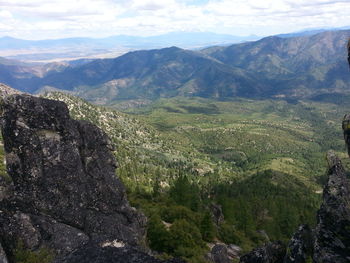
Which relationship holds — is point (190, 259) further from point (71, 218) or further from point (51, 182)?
point (51, 182)

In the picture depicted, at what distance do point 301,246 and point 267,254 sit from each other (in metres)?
5.57

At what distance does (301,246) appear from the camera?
91.4ft

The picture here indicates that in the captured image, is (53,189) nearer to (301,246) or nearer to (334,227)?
(301,246)

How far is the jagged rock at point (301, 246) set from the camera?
27.3m

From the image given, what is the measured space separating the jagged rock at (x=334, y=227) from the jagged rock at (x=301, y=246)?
4.00 meters

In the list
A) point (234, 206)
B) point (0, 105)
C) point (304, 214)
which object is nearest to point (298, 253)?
point (0, 105)

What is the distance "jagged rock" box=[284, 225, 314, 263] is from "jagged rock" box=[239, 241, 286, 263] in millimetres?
3811

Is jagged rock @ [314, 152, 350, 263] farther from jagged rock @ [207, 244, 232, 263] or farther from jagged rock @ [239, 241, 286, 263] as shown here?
jagged rock @ [207, 244, 232, 263]

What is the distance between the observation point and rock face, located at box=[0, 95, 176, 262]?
3684 cm

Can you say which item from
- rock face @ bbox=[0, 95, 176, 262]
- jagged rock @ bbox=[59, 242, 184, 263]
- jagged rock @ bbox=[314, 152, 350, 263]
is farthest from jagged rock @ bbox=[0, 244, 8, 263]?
jagged rock @ bbox=[314, 152, 350, 263]

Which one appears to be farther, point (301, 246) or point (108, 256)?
point (108, 256)

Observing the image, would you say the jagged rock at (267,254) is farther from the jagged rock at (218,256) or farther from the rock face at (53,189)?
the jagged rock at (218,256)

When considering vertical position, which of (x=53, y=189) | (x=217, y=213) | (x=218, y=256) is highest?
(x=53, y=189)

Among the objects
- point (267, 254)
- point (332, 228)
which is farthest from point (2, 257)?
point (332, 228)
